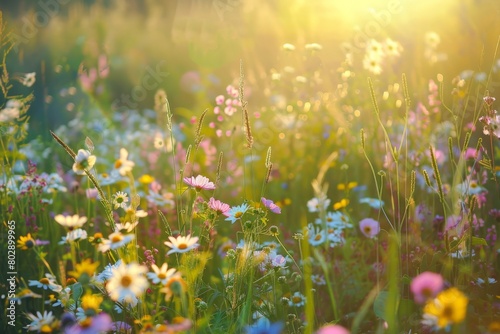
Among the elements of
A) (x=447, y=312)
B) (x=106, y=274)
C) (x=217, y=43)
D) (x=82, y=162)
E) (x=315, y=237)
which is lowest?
(x=217, y=43)

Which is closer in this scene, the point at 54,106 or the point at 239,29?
the point at 54,106

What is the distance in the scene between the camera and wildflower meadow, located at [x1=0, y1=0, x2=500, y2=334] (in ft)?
4.70

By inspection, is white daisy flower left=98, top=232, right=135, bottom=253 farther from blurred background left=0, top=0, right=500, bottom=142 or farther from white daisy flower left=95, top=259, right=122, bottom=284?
blurred background left=0, top=0, right=500, bottom=142

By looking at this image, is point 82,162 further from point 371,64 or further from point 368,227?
point 371,64

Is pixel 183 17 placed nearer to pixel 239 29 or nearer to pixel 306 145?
pixel 239 29

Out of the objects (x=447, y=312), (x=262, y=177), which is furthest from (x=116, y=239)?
(x=262, y=177)

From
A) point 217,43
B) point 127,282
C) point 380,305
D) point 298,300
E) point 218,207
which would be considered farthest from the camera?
point 217,43

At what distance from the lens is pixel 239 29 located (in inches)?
241

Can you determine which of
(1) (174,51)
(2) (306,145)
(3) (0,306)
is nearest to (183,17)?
(1) (174,51)

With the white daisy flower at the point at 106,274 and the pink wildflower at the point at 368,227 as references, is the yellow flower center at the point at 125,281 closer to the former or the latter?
the white daisy flower at the point at 106,274

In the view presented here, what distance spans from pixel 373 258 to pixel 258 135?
1756 mm

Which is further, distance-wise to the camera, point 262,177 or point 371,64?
point 262,177

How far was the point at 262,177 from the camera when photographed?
11.1 feet

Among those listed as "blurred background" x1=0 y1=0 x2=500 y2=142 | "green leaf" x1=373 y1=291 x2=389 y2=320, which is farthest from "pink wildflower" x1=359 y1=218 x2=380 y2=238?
"blurred background" x1=0 y1=0 x2=500 y2=142
